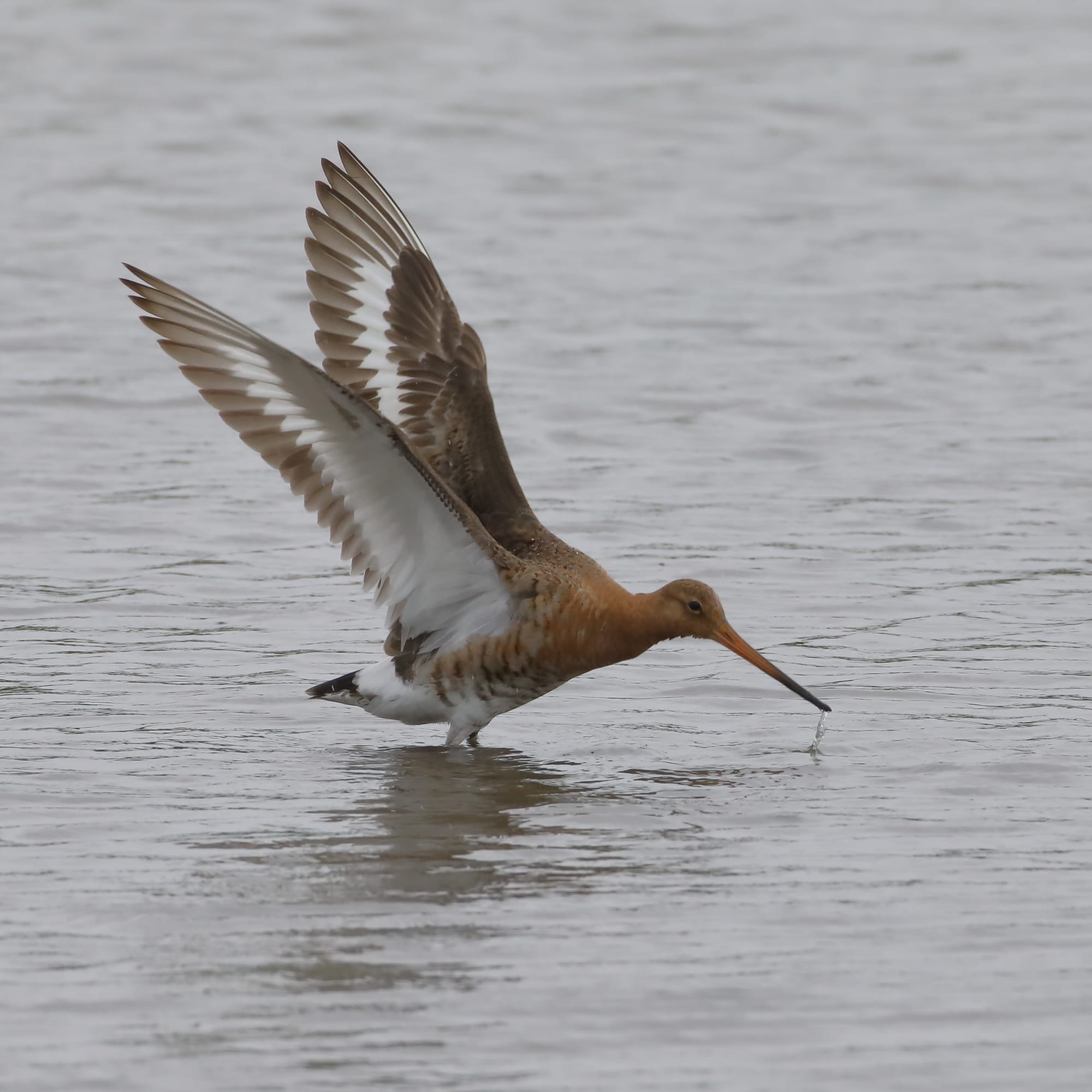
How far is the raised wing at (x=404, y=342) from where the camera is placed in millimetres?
7922

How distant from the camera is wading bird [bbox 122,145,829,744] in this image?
7.05 metres

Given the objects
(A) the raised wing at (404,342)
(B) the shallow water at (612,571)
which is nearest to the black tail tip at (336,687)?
(B) the shallow water at (612,571)

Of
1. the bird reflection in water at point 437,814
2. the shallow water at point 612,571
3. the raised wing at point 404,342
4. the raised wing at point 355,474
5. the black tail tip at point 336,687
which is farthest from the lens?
the raised wing at point 404,342

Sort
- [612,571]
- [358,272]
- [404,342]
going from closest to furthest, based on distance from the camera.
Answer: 1. [404,342]
2. [358,272]
3. [612,571]

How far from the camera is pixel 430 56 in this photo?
20.0 m

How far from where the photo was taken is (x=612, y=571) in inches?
366

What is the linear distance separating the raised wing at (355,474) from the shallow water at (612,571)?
0.50 metres

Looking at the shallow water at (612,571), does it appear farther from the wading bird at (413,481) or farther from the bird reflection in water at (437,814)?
the wading bird at (413,481)

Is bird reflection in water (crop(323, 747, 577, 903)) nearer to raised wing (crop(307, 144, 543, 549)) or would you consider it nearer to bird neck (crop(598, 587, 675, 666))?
bird neck (crop(598, 587, 675, 666))

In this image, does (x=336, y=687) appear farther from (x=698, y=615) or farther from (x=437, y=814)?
(x=698, y=615)

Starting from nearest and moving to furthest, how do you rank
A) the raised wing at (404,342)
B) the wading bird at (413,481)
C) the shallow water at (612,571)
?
the shallow water at (612,571), the wading bird at (413,481), the raised wing at (404,342)

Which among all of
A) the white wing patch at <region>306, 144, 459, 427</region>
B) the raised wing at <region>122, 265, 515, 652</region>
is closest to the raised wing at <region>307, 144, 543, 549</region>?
the white wing patch at <region>306, 144, 459, 427</region>

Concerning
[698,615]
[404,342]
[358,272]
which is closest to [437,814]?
[698,615]

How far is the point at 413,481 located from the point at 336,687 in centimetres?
83
